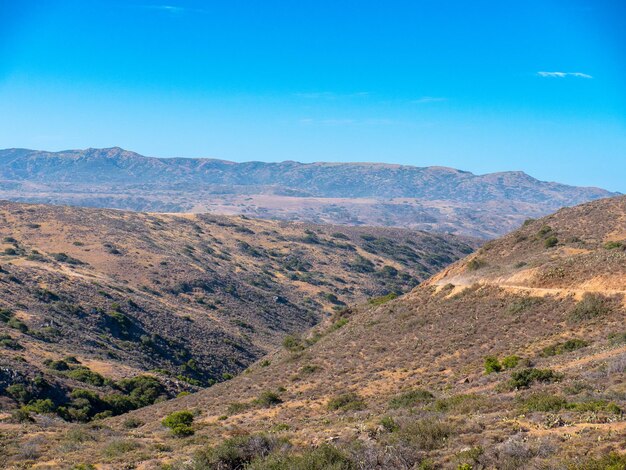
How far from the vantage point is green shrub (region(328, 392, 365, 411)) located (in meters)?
23.3

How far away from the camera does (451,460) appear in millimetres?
13070

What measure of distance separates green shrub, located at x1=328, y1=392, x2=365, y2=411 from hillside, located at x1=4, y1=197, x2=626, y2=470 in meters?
0.10

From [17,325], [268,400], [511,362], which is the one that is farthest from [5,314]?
[511,362]

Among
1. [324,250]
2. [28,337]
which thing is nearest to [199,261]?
[324,250]

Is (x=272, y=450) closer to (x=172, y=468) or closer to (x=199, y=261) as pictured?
(x=172, y=468)

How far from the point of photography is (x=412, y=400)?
69.6 ft

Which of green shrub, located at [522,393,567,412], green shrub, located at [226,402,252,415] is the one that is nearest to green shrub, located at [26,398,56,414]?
green shrub, located at [226,402,252,415]

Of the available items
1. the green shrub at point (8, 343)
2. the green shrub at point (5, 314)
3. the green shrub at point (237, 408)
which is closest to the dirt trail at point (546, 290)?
the green shrub at point (237, 408)

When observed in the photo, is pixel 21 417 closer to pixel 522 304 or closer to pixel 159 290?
pixel 522 304

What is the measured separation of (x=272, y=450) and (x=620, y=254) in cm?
2624

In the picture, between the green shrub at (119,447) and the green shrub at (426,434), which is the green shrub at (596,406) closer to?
the green shrub at (426,434)

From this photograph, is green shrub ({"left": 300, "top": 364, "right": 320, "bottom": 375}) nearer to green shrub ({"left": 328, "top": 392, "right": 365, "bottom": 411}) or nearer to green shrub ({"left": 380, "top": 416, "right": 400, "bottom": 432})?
green shrub ({"left": 328, "top": 392, "right": 365, "bottom": 411})

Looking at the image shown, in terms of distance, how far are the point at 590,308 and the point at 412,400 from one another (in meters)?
13.2

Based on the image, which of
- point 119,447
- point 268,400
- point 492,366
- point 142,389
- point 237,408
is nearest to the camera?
point 119,447
